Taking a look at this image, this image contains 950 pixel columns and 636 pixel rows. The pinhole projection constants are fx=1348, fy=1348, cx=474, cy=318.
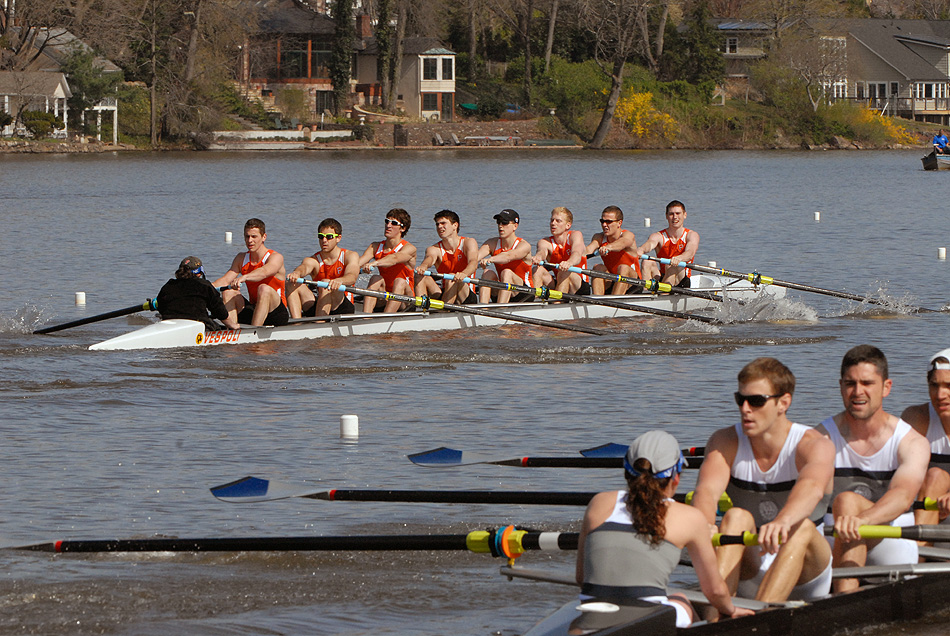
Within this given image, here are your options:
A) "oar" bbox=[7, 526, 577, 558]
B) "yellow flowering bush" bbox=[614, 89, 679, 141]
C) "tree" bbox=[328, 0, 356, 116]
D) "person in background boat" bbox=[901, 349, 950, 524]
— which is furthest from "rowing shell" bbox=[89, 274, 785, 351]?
"yellow flowering bush" bbox=[614, 89, 679, 141]

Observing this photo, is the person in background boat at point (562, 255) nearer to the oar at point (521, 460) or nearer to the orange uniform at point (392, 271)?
the orange uniform at point (392, 271)

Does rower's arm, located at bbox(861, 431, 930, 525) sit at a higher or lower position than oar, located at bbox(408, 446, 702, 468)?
higher

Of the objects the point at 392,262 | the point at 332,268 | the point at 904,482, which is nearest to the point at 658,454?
the point at 904,482

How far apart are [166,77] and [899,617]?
6835 cm

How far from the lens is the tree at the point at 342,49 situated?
257ft

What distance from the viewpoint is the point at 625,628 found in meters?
4.84

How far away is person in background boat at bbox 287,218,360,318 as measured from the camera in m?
14.2

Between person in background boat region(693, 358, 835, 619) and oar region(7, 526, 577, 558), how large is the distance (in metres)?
0.67

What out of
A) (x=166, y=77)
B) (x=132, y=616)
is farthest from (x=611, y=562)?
(x=166, y=77)

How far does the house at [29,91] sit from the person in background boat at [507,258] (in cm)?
5474

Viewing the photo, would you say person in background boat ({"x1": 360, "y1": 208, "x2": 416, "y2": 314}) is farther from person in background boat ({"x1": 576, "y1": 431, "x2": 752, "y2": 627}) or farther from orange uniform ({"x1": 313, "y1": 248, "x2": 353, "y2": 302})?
person in background boat ({"x1": 576, "y1": 431, "x2": 752, "y2": 627})

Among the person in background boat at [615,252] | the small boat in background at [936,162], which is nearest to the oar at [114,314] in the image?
the person in background boat at [615,252]

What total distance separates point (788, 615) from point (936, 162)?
61909 mm

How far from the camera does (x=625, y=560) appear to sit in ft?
16.3
